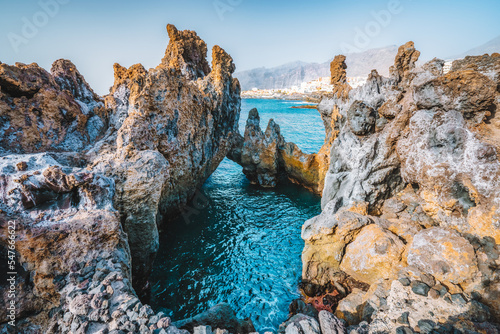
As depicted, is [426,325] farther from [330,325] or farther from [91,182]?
[91,182]

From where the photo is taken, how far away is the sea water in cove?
10180mm

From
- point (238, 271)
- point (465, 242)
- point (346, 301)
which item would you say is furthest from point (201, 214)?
point (465, 242)

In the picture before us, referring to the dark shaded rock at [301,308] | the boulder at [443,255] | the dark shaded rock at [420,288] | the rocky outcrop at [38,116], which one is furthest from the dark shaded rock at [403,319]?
the rocky outcrop at [38,116]

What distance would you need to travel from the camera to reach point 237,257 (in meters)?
13.3

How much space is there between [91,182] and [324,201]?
11595 millimetres

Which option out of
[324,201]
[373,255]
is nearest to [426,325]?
[373,255]

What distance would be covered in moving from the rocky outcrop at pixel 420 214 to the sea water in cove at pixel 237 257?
7.89 feet

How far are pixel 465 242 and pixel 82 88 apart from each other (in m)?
19.8

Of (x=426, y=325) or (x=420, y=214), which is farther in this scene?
(x=420, y=214)

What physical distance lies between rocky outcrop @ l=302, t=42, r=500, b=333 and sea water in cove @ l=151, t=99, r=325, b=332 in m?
2.41

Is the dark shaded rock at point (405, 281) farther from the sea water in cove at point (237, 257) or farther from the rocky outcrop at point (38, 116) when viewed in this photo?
the rocky outcrop at point (38, 116)

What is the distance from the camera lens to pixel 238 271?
1220 cm

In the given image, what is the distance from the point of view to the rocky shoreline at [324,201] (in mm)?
5355

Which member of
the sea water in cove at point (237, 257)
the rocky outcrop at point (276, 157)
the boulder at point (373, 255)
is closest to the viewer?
the boulder at point (373, 255)
